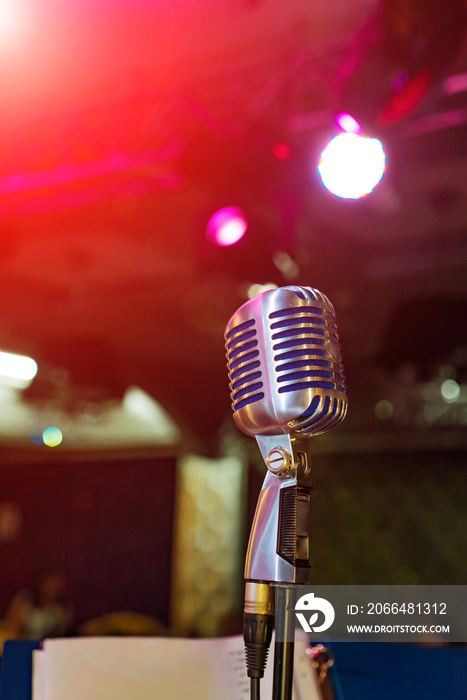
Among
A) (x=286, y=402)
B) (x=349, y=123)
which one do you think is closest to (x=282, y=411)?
(x=286, y=402)

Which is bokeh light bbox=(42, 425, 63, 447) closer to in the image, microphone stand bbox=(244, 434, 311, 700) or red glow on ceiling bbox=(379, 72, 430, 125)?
red glow on ceiling bbox=(379, 72, 430, 125)

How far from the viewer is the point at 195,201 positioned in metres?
4.30

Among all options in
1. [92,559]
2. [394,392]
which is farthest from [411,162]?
[92,559]

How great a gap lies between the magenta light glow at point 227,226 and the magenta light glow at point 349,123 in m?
1.06

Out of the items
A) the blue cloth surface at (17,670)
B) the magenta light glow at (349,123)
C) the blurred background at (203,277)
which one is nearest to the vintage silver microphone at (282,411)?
the blue cloth surface at (17,670)

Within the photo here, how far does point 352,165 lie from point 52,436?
4557 millimetres

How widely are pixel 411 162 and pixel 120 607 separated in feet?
14.8

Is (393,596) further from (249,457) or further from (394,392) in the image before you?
(249,457)

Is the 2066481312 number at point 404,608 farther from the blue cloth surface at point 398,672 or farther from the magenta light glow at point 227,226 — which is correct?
the magenta light glow at point 227,226

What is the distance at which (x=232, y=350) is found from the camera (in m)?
0.85

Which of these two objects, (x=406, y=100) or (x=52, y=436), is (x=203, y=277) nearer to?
(x=52, y=436)

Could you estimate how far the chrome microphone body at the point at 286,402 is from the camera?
75cm

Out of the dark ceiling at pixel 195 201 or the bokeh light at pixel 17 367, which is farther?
the bokeh light at pixel 17 367

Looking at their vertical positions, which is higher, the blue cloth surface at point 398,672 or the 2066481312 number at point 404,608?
the 2066481312 number at point 404,608
